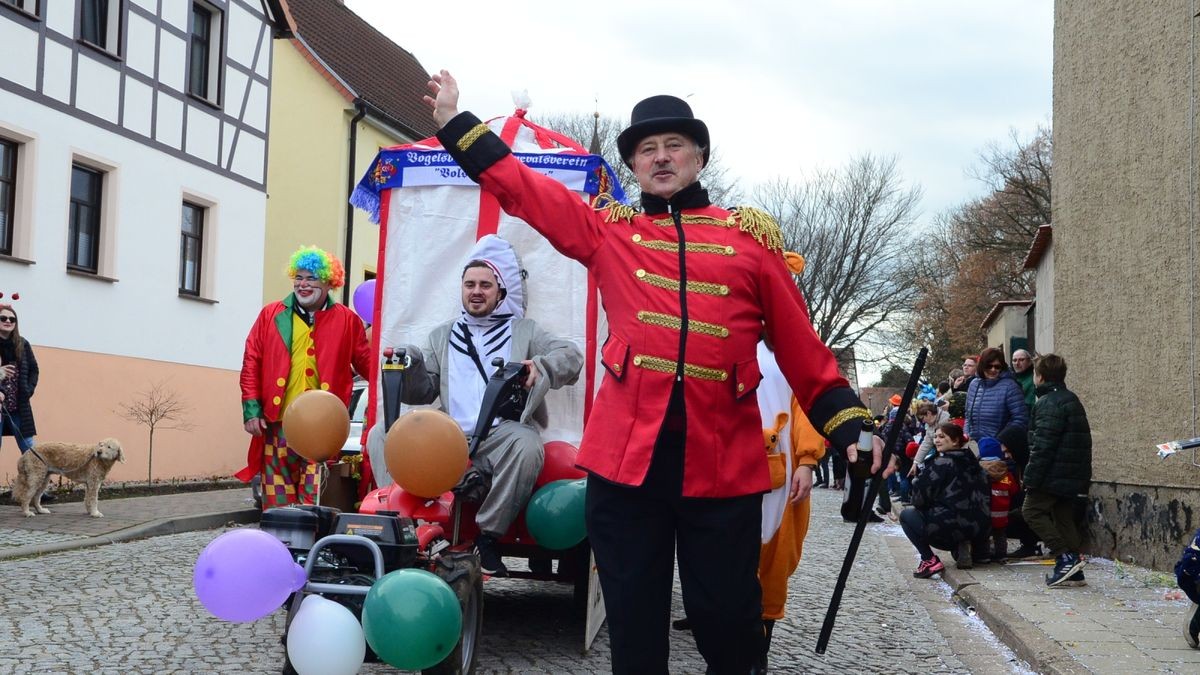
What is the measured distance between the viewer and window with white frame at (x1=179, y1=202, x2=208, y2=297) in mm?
18609

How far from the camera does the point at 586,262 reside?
377cm

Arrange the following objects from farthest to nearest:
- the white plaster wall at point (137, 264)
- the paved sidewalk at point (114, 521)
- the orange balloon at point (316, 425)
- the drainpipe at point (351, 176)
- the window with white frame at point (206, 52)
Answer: the drainpipe at point (351, 176) → the window with white frame at point (206, 52) → the white plaster wall at point (137, 264) → the paved sidewalk at point (114, 521) → the orange balloon at point (316, 425)

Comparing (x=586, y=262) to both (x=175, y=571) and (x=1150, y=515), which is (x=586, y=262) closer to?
(x=175, y=571)

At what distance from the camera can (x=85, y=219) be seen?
53.8 ft

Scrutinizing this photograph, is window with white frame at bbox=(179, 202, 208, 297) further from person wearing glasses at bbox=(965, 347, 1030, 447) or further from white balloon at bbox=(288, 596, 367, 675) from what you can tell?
white balloon at bbox=(288, 596, 367, 675)

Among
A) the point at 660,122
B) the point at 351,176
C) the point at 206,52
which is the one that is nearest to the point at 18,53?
the point at 206,52

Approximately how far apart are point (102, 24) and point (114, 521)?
8.18m

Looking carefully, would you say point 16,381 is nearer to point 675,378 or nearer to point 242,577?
point 242,577

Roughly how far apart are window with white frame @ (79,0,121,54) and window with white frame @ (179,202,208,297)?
2.89 m

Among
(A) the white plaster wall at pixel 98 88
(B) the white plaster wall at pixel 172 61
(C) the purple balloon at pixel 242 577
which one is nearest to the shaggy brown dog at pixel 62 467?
(A) the white plaster wall at pixel 98 88

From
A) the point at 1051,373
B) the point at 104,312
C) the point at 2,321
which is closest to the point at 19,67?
the point at 104,312

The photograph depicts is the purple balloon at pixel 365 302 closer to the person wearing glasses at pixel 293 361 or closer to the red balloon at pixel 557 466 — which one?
the person wearing glasses at pixel 293 361

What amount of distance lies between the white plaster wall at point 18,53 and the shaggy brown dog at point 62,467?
537cm

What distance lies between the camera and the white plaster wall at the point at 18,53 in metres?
14.4
